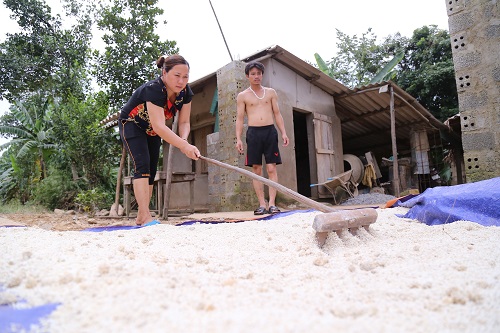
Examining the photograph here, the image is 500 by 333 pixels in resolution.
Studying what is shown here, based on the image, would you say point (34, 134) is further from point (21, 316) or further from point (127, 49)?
point (21, 316)

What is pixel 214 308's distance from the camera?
0.77 metres

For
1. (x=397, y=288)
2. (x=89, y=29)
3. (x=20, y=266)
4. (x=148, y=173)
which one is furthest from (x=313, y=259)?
(x=89, y=29)

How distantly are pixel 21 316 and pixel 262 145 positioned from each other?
10.1 ft

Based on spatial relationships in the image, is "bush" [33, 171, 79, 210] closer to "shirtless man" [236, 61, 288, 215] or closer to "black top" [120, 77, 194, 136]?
"shirtless man" [236, 61, 288, 215]

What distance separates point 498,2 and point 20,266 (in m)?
4.88

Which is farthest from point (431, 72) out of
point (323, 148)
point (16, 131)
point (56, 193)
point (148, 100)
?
point (16, 131)

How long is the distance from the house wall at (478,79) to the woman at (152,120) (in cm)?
327

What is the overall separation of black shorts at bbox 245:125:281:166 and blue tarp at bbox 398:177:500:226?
64.8 inches

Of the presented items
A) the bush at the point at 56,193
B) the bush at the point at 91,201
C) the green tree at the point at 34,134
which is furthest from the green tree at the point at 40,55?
the bush at the point at 91,201

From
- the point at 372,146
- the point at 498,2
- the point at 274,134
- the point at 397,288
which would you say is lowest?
the point at 397,288

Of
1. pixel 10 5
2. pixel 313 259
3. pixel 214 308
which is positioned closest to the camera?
pixel 214 308

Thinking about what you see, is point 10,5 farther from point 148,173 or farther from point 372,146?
point 372,146

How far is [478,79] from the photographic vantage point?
3.77 metres

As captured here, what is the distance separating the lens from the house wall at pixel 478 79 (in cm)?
367
